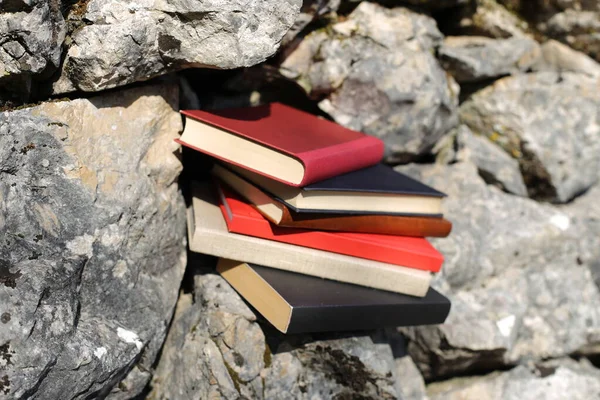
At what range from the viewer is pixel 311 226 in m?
1.09

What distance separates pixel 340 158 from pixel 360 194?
0.28 feet

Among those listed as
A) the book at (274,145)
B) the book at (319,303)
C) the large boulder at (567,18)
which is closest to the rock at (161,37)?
the book at (274,145)

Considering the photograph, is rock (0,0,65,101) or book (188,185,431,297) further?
book (188,185,431,297)

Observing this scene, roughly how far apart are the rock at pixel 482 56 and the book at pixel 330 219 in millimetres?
598

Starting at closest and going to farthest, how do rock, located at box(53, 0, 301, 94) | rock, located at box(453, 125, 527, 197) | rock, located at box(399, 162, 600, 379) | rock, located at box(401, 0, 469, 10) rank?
rock, located at box(53, 0, 301, 94)
rock, located at box(399, 162, 600, 379)
rock, located at box(401, 0, 469, 10)
rock, located at box(453, 125, 527, 197)

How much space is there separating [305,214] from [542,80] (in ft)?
3.63

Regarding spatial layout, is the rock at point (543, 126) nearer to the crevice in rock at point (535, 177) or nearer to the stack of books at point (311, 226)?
the crevice in rock at point (535, 177)

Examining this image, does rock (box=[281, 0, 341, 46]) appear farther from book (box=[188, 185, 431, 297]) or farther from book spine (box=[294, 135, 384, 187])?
book (box=[188, 185, 431, 297])

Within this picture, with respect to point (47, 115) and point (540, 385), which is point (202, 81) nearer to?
point (47, 115)

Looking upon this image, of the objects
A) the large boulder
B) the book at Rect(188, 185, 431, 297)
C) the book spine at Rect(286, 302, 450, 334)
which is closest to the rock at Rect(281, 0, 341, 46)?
the book at Rect(188, 185, 431, 297)

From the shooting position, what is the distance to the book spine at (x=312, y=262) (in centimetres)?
108

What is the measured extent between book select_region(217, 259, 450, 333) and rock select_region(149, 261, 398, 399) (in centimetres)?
6

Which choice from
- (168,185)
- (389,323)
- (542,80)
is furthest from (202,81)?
(542,80)

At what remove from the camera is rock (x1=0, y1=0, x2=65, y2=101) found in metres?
0.81
